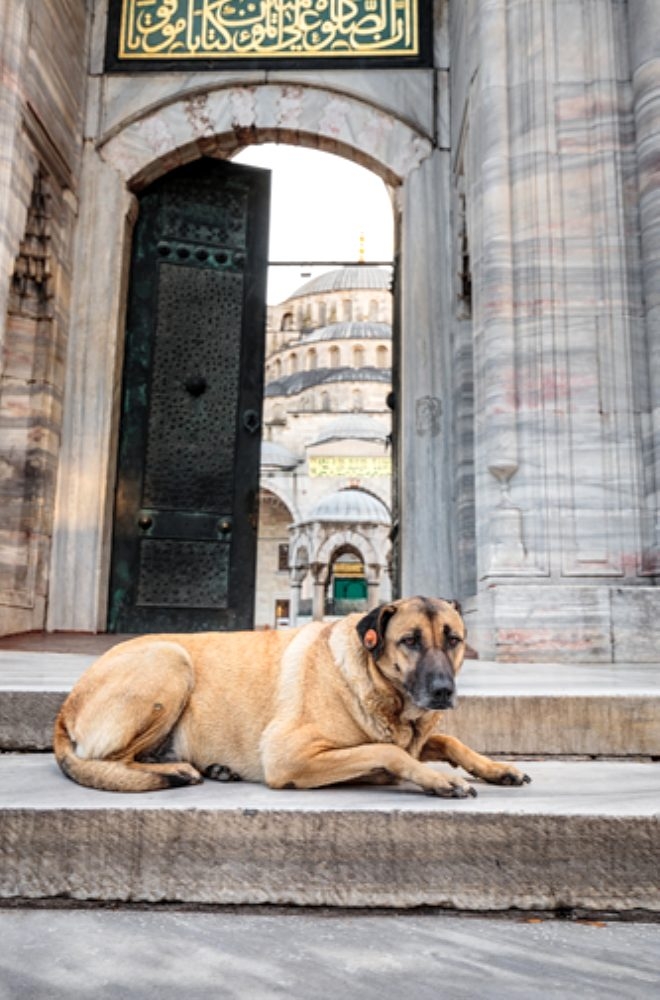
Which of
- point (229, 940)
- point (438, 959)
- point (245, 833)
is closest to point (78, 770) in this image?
point (245, 833)

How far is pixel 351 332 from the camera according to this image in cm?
5438

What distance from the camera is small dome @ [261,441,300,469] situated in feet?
153

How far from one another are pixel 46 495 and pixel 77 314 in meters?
1.83

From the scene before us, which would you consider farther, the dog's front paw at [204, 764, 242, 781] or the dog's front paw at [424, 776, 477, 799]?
the dog's front paw at [204, 764, 242, 781]

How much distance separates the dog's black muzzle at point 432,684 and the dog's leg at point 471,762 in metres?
0.35

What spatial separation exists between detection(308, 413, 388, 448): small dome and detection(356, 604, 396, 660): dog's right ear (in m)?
42.8

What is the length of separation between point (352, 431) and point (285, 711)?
44924 millimetres

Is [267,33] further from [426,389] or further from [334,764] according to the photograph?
[334,764]

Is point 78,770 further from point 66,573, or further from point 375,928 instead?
point 66,573

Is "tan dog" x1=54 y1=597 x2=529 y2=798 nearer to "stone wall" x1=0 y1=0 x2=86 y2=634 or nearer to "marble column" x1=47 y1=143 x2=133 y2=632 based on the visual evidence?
"stone wall" x1=0 y1=0 x2=86 y2=634

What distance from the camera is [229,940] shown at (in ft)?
5.12

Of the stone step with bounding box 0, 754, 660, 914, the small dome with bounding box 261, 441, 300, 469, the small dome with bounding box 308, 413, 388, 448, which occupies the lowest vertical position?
the stone step with bounding box 0, 754, 660, 914

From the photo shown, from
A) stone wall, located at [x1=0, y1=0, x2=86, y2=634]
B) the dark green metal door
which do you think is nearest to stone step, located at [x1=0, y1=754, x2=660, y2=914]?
stone wall, located at [x1=0, y1=0, x2=86, y2=634]

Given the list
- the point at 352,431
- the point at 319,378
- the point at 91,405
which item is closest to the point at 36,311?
the point at 91,405
